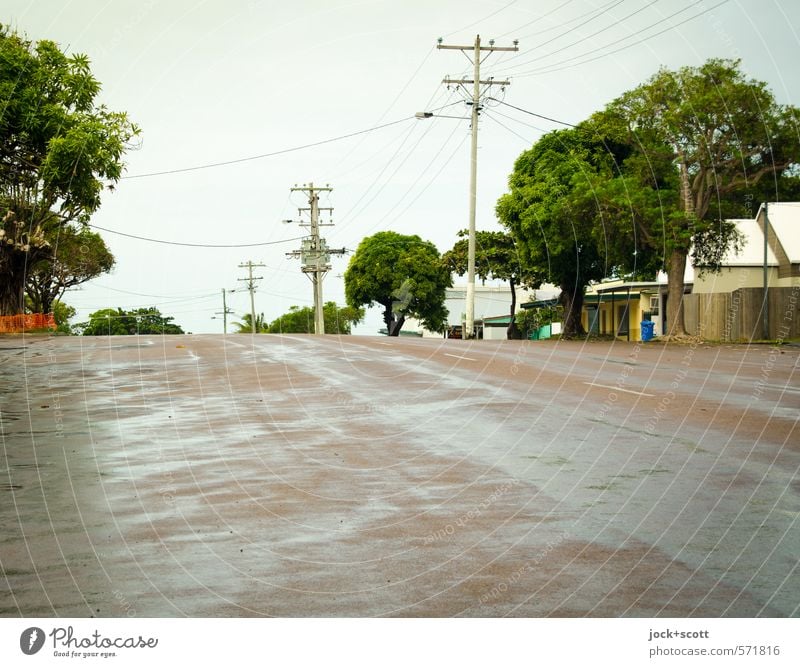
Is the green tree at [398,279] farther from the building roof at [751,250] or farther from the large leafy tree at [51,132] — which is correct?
the large leafy tree at [51,132]

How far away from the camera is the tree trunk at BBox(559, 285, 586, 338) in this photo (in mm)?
59500

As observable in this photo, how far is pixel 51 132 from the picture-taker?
22.0m

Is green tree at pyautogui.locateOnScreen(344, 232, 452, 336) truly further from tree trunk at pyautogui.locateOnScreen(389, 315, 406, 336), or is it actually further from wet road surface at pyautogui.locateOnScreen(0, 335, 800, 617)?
wet road surface at pyautogui.locateOnScreen(0, 335, 800, 617)

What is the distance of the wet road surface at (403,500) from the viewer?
5633 millimetres

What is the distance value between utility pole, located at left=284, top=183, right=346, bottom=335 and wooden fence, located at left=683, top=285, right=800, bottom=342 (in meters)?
19.7

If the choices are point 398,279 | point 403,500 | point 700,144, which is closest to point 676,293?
point 700,144

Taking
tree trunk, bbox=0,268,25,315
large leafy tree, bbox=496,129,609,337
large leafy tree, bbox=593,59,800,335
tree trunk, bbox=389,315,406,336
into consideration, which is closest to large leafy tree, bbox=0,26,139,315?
tree trunk, bbox=0,268,25,315

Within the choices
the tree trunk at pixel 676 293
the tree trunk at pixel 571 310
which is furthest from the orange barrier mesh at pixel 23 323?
the tree trunk at pixel 571 310

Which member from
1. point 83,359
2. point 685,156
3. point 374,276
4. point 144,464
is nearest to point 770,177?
point 685,156

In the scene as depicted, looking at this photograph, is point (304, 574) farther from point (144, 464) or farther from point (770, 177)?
point (770, 177)

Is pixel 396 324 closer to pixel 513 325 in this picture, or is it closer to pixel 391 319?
pixel 391 319

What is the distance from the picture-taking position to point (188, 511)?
8.09 m

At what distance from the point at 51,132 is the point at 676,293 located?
2910cm

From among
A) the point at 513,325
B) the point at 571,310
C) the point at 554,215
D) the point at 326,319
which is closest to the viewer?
the point at 554,215
